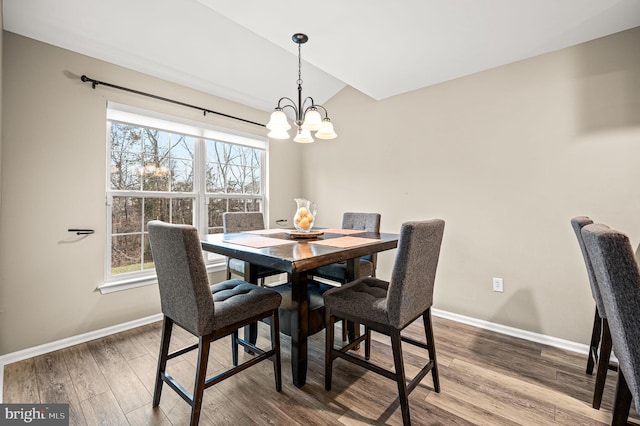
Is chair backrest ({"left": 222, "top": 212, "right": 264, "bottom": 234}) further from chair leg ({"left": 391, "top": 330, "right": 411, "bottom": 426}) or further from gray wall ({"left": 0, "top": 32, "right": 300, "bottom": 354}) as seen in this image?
chair leg ({"left": 391, "top": 330, "right": 411, "bottom": 426})

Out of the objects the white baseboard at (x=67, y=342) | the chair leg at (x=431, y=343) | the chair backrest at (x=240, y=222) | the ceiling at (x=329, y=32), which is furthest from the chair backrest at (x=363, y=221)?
the white baseboard at (x=67, y=342)

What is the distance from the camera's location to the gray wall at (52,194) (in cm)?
204

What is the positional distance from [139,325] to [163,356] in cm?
137

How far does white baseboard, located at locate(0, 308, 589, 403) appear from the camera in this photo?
206 cm

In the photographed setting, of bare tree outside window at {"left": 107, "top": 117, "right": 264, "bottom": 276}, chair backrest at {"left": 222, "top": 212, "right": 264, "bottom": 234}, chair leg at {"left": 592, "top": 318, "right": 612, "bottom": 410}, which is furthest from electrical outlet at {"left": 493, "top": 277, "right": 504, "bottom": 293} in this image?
bare tree outside window at {"left": 107, "top": 117, "right": 264, "bottom": 276}

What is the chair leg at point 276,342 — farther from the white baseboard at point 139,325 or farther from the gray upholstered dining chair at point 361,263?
the white baseboard at point 139,325

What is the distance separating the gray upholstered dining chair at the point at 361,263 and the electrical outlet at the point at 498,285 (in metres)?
1.06

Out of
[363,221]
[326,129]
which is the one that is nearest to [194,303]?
[326,129]

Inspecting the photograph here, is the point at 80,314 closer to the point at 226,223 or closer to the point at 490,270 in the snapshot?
the point at 226,223

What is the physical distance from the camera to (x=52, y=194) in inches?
86.7

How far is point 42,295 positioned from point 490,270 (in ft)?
11.9

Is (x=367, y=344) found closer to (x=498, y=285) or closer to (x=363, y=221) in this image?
(x=363, y=221)

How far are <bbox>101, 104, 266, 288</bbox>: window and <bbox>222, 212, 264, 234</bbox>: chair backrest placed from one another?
21.2 inches

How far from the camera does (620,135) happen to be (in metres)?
2.10
